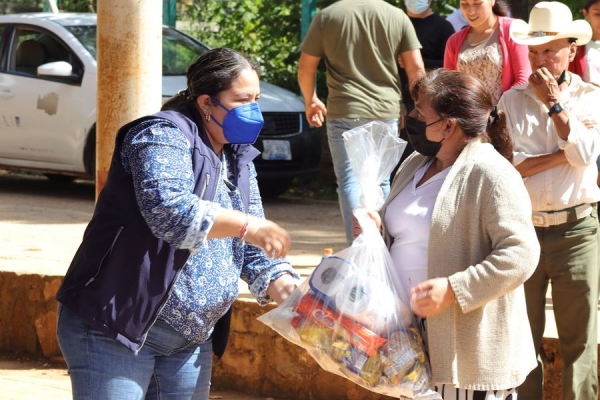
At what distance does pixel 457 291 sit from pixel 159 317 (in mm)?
936

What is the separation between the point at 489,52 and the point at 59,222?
200 inches

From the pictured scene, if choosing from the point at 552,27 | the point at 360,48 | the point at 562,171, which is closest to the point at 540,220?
the point at 562,171

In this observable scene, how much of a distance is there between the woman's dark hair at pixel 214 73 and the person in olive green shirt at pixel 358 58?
12.1 feet

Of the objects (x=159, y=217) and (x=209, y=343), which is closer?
(x=159, y=217)

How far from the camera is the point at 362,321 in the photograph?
3527mm

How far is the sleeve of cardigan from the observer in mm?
3482

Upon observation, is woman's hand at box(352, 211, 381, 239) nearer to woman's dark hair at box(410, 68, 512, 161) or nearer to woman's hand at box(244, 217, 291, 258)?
woman's dark hair at box(410, 68, 512, 161)

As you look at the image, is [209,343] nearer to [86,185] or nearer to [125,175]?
[125,175]

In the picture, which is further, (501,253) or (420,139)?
(420,139)

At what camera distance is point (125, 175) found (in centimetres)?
336

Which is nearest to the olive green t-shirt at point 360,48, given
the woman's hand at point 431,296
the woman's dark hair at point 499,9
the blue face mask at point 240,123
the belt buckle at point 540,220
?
the woman's dark hair at point 499,9

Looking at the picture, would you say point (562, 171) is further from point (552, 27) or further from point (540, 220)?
point (552, 27)

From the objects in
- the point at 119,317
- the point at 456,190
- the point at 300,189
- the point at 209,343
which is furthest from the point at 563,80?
the point at 300,189

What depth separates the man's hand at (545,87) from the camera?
4.78m
